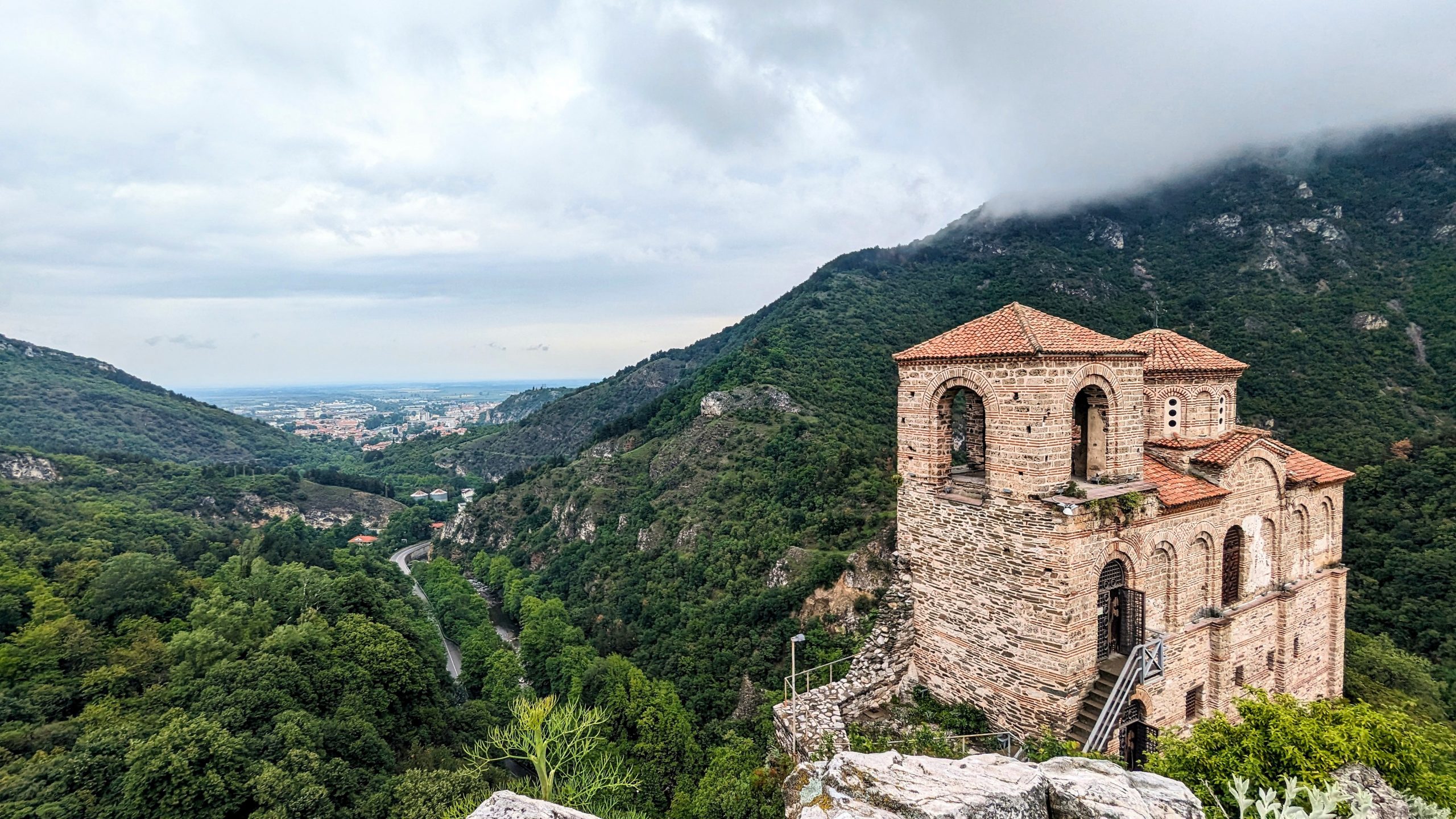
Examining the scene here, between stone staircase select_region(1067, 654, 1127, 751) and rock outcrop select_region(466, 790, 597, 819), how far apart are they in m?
8.76

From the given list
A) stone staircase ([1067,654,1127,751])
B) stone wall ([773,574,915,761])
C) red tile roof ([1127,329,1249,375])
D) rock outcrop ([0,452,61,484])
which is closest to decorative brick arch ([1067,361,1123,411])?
red tile roof ([1127,329,1249,375])

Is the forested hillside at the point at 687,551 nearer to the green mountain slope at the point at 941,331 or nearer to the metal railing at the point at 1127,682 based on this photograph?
the green mountain slope at the point at 941,331

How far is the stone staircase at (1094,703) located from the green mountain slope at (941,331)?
21.8 meters

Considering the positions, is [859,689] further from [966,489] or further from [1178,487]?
[1178,487]

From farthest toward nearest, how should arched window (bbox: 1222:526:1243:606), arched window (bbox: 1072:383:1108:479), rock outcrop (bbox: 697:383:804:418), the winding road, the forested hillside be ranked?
rock outcrop (bbox: 697:383:804:418) → the winding road → the forested hillside → arched window (bbox: 1222:526:1243:606) → arched window (bbox: 1072:383:1108:479)

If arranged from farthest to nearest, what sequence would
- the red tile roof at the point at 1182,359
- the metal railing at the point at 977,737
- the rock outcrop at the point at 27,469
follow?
the rock outcrop at the point at 27,469
the red tile roof at the point at 1182,359
the metal railing at the point at 977,737

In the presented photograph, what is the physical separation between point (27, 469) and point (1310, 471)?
9187cm

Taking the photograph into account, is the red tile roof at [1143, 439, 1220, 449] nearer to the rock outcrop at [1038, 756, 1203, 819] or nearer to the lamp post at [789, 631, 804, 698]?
the lamp post at [789, 631, 804, 698]

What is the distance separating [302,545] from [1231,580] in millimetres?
58456

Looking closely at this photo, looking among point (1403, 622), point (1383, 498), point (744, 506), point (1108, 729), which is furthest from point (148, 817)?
point (1383, 498)

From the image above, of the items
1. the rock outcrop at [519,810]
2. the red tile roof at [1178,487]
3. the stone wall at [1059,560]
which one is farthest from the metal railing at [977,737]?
the rock outcrop at [519,810]

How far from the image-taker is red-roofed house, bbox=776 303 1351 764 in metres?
10.3

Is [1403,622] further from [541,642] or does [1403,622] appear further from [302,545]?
[302,545]

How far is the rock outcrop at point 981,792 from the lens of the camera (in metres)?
5.55
